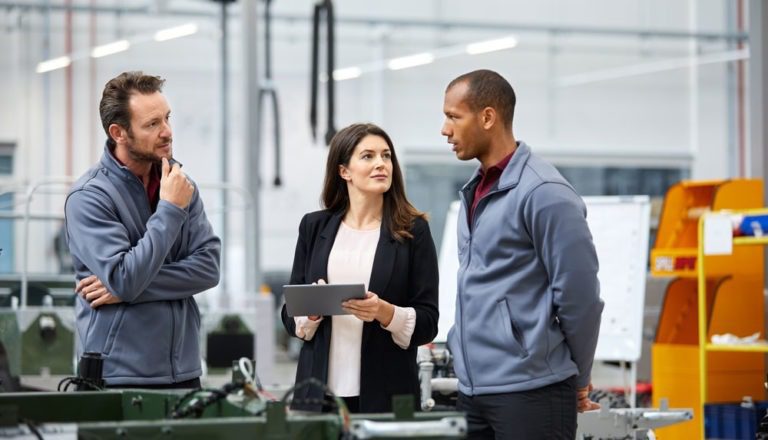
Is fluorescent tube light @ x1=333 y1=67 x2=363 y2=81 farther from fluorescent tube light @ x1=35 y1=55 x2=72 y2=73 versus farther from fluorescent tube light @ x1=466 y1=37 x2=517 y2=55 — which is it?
fluorescent tube light @ x1=35 y1=55 x2=72 y2=73

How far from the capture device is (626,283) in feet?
15.3

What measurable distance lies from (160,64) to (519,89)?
4.11 metres

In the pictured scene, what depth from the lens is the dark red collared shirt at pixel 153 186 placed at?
8.95 feet

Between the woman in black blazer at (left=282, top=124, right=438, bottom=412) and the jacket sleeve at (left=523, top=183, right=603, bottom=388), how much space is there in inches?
16.5

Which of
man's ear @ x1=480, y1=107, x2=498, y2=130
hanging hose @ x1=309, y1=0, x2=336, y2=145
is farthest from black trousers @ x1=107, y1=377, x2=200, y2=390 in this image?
hanging hose @ x1=309, y1=0, x2=336, y2=145

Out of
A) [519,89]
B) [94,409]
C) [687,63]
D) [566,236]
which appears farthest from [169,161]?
[687,63]

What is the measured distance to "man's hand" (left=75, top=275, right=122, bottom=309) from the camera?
2.58 meters

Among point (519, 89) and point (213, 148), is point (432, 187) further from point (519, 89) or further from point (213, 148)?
point (213, 148)

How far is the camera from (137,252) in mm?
2523

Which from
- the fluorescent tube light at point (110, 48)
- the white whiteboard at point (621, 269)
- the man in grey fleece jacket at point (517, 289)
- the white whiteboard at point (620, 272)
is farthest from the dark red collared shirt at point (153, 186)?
the fluorescent tube light at point (110, 48)

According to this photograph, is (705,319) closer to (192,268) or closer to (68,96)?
(192,268)

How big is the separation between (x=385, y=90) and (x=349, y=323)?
33.1ft

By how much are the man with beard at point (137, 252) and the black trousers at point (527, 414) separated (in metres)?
0.70

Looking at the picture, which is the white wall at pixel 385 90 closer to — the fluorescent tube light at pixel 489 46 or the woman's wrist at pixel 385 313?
the fluorescent tube light at pixel 489 46
